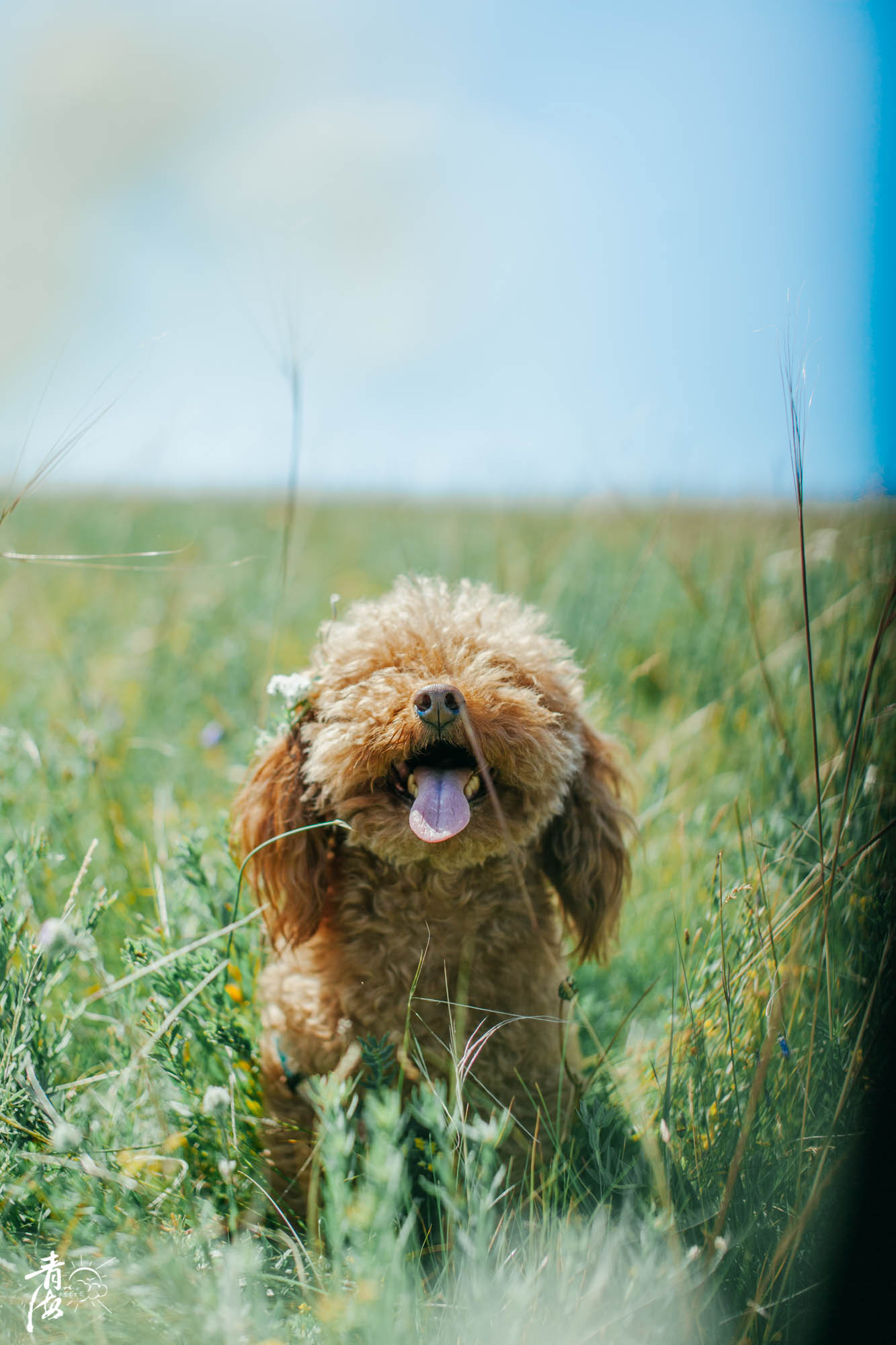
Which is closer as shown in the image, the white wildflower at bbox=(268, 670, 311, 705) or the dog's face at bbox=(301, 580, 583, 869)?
the dog's face at bbox=(301, 580, 583, 869)

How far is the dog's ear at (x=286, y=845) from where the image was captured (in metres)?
1.92

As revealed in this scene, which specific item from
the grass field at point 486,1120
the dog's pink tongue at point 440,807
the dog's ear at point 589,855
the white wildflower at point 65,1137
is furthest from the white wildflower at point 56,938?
the dog's ear at point 589,855

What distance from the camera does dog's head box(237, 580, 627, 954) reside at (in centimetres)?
171

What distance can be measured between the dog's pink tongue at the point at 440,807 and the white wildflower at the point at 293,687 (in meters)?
0.37

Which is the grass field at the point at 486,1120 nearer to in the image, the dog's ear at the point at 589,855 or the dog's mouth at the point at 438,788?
the dog's ear at the point at 589,855

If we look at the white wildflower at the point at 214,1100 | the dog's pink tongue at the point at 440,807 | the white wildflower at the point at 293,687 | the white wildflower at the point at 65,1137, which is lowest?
the white wildflower at the point at 214,1100

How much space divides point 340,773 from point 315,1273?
35.4 inches

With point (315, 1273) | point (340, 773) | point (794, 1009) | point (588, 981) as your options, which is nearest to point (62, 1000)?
point (340, 773)

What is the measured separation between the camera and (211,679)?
4004 mm

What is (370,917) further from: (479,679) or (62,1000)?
(62,1000)

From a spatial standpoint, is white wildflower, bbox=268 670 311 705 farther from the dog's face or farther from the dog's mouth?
the dog's mouth

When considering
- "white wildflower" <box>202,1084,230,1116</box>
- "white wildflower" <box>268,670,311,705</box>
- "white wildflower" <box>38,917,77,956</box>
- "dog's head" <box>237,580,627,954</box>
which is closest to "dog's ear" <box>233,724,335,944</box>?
"dog's head" <box>237,580,627,954</box>

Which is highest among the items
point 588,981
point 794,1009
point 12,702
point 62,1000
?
point 12,702

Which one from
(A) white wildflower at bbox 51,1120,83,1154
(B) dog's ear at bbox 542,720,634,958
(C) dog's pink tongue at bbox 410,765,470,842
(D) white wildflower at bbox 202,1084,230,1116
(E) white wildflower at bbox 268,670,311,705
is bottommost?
(D) white wildflower at bbox 202,1084,230,1116
